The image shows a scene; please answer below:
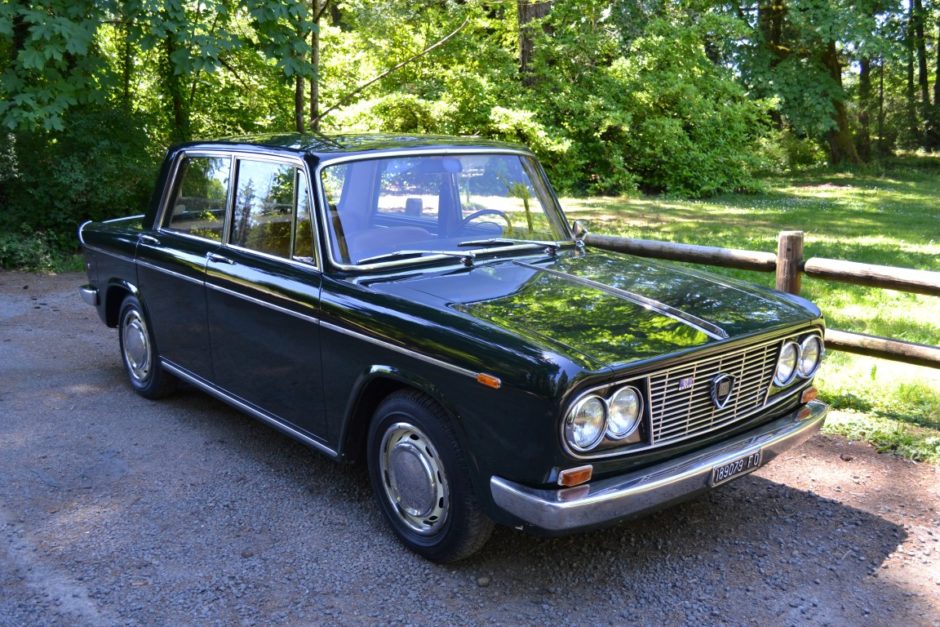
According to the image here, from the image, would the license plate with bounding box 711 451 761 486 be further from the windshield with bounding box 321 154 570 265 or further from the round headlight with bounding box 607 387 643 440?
the windshield with bounding box 321 154 570 265

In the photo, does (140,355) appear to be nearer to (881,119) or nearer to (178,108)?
(178,108)

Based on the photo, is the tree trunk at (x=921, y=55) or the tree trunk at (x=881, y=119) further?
the tree trunk at (x=881, y=119)

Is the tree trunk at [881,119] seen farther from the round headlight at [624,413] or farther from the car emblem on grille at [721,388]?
the round headlight at [624,413]

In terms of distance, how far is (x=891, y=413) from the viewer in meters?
5.82

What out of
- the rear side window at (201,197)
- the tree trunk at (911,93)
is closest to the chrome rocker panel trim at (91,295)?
the rear side window at (201,197)

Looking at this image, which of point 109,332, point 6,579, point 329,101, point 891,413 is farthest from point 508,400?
point 329,101

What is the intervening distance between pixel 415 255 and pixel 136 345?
112 inches

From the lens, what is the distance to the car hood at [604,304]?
3.62 meters

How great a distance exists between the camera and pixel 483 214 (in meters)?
4.97

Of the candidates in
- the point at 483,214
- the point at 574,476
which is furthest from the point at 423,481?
the point at 483,214

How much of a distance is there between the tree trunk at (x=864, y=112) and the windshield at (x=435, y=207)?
29.2 meters

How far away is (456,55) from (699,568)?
16.9 m

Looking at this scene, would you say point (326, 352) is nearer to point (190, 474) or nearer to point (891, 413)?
point (190, 474)

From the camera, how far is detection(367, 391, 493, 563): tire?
3.71 metres
